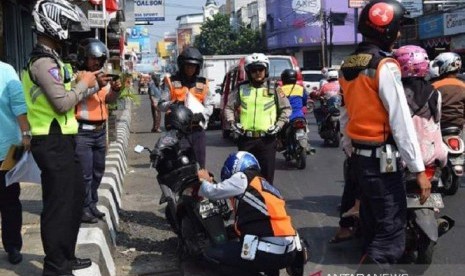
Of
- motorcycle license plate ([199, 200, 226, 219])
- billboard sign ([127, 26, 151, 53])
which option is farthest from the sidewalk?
billboard sign ([127, 26, 151, 53])

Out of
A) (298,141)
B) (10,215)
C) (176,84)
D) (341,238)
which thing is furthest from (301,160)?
(10,215)

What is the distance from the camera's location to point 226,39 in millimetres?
78312

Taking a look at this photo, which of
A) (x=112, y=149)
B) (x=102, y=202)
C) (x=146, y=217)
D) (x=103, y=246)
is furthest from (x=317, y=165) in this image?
(x=103, y=246)

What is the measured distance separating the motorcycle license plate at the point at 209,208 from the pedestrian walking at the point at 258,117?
4.65 ft

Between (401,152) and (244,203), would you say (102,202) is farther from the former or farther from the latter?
(401,152)

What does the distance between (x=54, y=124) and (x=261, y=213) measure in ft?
5.06

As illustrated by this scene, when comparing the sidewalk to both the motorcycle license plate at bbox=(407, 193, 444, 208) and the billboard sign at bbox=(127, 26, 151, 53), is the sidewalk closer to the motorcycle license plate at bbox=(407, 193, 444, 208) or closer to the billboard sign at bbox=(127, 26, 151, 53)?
the motorcycle license plate at bbox=(407, 193, 444, 208)

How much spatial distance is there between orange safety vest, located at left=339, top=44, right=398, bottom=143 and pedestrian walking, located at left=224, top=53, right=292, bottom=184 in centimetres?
230

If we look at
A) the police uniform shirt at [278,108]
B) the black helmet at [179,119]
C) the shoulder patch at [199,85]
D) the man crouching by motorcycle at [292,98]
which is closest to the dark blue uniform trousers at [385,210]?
the black helmet at [179,119]

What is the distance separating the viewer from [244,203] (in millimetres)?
4637

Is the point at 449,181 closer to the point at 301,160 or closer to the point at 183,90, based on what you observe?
the point at 301,160

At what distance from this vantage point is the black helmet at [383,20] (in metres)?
4.22

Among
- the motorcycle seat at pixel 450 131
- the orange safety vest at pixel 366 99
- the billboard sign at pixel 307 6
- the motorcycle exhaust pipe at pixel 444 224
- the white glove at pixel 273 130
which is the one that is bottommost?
the motorcycle exhaust pipe at pixel 444 224

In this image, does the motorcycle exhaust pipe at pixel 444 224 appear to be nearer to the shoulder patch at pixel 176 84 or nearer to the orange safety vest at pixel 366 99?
the orange safety vest at pixel 366 99
